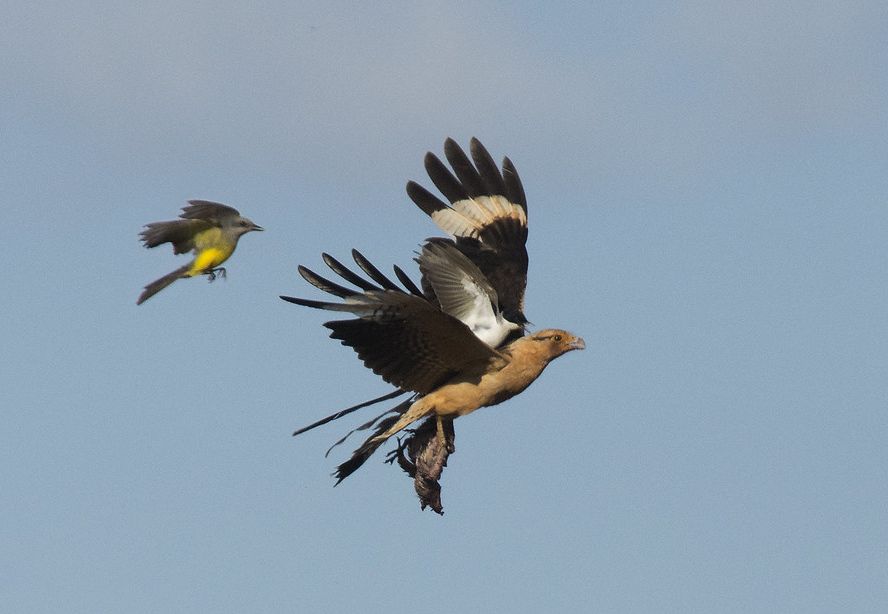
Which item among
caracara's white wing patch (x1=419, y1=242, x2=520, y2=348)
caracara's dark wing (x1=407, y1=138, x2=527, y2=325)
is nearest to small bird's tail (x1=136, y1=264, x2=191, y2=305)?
caracara's white wing patch (x1=419, y1=242, x2=520, y2=348)

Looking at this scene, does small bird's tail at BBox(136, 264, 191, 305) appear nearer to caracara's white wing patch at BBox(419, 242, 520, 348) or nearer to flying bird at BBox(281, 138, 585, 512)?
flying bird at BBox(281, 138, 585, 512)

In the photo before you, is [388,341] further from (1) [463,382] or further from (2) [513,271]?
(2) [513,271]

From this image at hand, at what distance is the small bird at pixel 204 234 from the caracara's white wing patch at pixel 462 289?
1.97 meters

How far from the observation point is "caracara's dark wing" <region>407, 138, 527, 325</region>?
49.9 ft

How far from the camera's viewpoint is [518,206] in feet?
51.7

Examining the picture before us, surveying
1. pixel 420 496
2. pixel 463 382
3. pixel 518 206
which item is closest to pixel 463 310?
pixel 463 382

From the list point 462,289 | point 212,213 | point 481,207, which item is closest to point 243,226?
point 212,213

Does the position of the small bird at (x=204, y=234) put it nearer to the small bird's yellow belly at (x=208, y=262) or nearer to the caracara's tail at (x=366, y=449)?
the small bird's yellow belly at (x=208, y=262)

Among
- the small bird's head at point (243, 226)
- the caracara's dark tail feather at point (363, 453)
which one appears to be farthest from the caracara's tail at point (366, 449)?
the small bird's head at point (243, 226)

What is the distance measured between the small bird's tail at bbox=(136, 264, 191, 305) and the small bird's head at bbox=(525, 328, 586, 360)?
3299 millimetres

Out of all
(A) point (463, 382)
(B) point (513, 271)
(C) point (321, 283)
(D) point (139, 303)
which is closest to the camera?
(D) point (139, 303)

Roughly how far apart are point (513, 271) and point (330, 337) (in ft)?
10.0

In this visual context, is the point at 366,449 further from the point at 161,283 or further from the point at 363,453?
the point at 161,283

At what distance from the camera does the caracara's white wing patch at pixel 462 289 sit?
1317 cm
